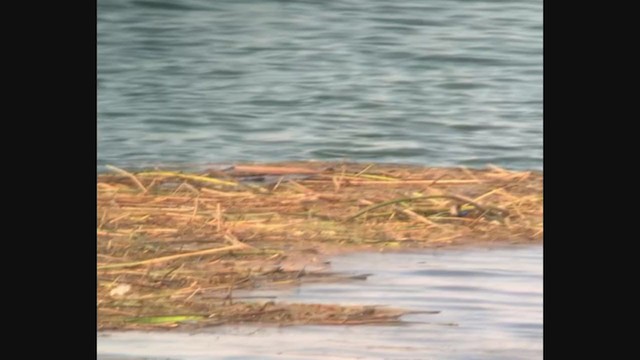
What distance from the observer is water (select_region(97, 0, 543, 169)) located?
3715 millimetres

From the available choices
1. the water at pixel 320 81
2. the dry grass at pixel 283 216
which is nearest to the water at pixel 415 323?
the dry grass at pixel 283 216

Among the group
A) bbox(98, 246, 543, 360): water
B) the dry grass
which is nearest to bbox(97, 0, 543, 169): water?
the dry grass

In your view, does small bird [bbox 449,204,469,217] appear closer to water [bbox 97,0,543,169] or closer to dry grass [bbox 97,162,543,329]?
dry grass [bbox 97,162,543,329]

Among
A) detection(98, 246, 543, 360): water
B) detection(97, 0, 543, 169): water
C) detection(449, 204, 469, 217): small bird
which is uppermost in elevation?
detection(97, 0, 543, 169): water

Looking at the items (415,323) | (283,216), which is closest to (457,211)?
(415,323)

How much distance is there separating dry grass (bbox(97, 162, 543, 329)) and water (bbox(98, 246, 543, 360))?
0.25 feet

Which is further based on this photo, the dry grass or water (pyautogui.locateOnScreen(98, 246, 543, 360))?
the dry grass

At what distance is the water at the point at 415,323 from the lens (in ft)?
11.5

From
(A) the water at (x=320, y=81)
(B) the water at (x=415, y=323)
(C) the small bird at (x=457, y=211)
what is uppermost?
(A) the water at (x=320, y=81)

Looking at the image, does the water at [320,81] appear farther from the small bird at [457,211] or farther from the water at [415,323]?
the water at [415,323]

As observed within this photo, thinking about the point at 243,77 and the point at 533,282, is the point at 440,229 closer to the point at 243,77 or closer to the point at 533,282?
the point at 533,282

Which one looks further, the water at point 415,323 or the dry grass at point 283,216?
the dry grass at point 283,216

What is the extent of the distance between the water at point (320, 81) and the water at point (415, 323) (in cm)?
31

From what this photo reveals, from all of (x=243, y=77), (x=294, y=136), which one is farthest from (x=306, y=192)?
(x=243, y=77)
